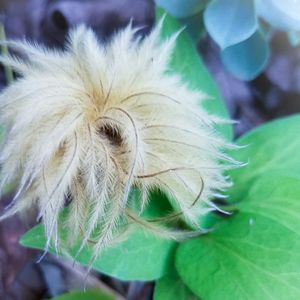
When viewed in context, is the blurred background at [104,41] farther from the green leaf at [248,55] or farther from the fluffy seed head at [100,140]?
the fluffy seed head at [100,140]

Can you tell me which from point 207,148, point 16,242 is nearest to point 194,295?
point 207,148

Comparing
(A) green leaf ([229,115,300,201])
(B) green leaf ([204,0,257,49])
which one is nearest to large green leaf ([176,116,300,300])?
(A) green leaf ([229,115,300,201])

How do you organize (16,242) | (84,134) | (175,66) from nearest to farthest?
(84,134)
(175,66)
(16,242)

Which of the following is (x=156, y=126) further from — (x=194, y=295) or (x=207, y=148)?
(x=194, y=295)

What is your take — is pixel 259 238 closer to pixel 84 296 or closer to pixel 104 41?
pixel 84 296

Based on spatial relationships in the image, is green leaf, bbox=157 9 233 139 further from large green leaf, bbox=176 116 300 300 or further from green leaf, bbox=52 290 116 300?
green leaf, bbox=52 290 116 300

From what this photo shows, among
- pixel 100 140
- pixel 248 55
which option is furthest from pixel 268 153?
pixel 100 140
